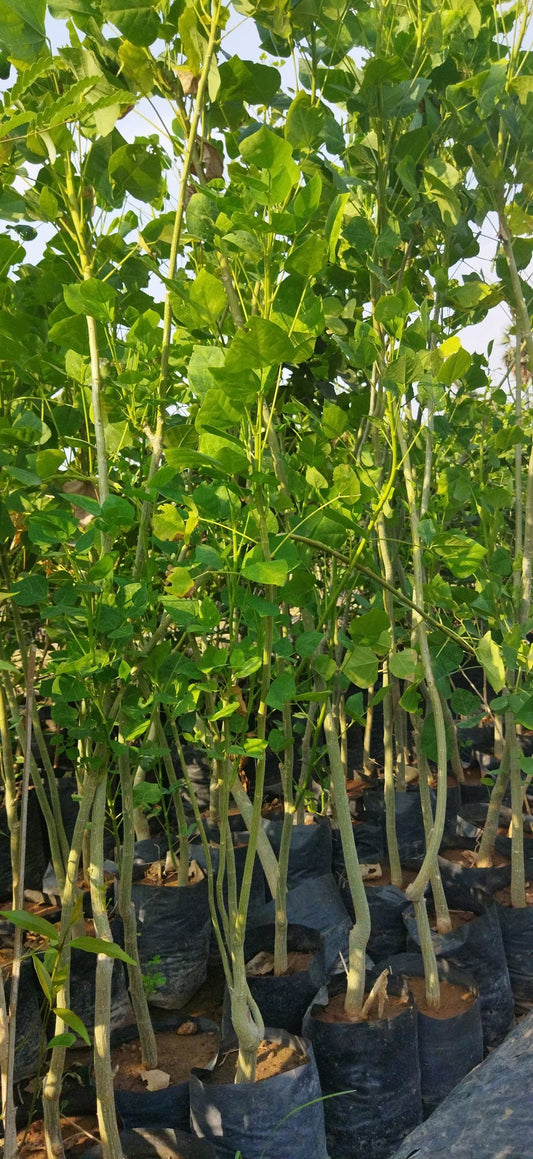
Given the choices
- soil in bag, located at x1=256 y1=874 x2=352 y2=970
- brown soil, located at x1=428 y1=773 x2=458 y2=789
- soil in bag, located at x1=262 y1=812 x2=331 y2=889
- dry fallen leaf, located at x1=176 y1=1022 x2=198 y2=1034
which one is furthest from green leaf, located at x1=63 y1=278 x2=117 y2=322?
brown soil, located at x1=428 y1=773 x2=458 y2=789

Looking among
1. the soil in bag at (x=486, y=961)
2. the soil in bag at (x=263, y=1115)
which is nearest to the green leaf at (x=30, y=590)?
the soil in bag at (x=263, y=1115)

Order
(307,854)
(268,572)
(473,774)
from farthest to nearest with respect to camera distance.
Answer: (473,774), (307,854), (268,572)

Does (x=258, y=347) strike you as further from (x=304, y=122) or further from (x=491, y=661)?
(x=491, y=661)

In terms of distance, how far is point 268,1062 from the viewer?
4.49 ft

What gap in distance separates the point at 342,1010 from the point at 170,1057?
31cm

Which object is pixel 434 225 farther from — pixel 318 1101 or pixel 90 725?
pixel 318 1101

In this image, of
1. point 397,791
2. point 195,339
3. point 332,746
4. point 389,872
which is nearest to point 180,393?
point 195,339

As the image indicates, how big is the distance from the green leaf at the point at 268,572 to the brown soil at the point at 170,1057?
999 mm

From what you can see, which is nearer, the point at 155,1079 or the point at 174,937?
the point at 155,1079

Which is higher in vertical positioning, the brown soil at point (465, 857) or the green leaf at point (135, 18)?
the green leaf at point (135, 18)

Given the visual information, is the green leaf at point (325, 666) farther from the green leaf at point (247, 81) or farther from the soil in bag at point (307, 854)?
the soil in bag at point (307, 854)

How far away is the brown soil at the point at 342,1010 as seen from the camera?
1506 millimetres

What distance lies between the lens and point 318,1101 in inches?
51.8

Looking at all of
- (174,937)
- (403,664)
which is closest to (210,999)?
(174,937)
